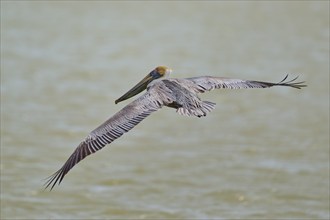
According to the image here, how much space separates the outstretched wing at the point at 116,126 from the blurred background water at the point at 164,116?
2.73 m

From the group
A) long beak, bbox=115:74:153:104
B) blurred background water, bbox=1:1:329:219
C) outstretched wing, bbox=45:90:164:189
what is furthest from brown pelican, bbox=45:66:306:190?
blurred background water, bbox=1:1:329:219

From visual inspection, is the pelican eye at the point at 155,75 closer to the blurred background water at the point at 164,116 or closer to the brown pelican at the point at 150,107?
the brown pelican at the point at 150,107

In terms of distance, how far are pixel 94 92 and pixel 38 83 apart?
970 mm

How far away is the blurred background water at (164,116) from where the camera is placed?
911cm

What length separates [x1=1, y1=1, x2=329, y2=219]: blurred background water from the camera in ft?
29.9

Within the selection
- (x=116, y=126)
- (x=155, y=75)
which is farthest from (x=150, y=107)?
(x=155, y=75)

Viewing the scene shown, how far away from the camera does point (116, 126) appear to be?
6012 millimetres

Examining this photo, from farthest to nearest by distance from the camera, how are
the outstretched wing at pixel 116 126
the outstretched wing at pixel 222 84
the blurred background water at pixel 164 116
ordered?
the blurred background water at pixel 164 116
the outstretched wing at pixel 222 84
the outstretched wing at pixel 116 126

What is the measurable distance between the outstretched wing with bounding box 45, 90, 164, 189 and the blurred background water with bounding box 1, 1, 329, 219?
2.73 meters

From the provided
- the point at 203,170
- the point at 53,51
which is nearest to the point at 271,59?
the point at 53,51

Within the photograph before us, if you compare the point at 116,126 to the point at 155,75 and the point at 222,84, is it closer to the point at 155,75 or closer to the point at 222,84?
the point at 155,75

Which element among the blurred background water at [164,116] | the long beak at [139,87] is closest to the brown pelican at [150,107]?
the long beak at [139,87]

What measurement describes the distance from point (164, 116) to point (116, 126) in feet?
19.7

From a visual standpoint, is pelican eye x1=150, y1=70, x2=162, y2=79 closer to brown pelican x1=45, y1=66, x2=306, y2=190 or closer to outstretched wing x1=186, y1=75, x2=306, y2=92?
brown pelican x1=45, y1=66, x2=306, y2=190
